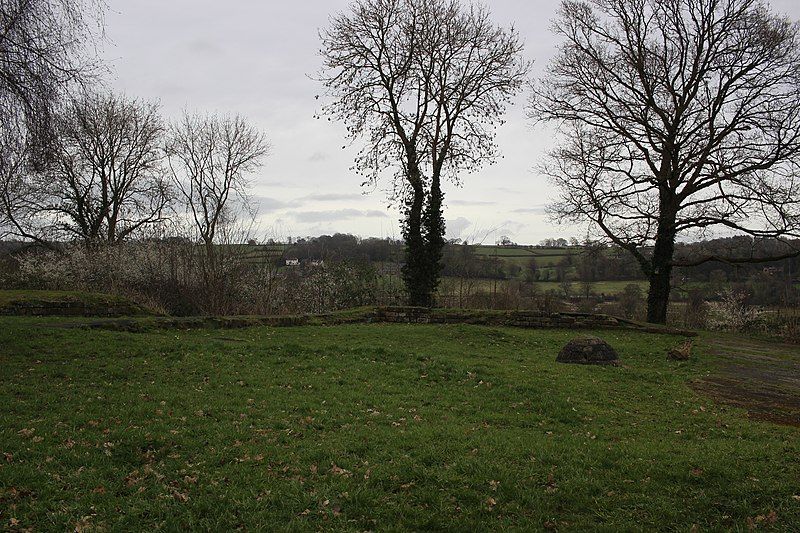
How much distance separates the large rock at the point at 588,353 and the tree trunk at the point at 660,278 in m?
10.0

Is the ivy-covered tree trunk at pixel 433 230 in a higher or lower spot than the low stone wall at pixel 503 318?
higher

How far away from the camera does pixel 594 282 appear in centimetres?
3142

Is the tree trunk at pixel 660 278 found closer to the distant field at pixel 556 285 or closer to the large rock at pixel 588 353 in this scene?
the distant field at pixel 556 285

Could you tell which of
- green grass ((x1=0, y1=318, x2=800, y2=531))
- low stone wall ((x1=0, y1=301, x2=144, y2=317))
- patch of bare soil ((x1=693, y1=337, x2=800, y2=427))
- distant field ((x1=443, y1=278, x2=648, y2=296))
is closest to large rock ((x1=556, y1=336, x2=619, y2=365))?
green grass ((x1=0, y1=318, x2=800, y2=531))

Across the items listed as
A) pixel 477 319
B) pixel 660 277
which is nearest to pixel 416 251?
pixel 477 319

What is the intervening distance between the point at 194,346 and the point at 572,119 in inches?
640

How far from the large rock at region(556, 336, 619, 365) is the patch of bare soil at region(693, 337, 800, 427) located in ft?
5.79

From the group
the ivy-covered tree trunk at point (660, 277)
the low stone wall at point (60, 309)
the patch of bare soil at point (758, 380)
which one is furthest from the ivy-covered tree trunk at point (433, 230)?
the low stone wall at point (60, 309)

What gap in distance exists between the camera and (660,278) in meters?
20.1

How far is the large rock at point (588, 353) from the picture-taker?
1127 centimetres

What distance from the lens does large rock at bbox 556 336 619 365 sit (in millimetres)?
11266

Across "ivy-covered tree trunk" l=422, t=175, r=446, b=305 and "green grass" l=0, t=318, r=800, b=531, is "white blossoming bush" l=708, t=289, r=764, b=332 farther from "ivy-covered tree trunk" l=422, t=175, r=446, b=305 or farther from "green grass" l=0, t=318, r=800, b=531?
"green grass" l=0, t=318, r=800, b=531

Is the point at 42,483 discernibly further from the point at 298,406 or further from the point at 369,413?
the point at 369,413

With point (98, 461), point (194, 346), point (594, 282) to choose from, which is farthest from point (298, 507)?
point (594, 282)
